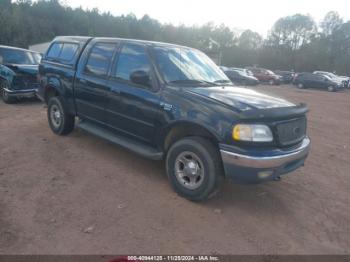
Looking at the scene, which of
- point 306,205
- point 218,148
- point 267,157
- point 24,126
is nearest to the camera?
point 267,157

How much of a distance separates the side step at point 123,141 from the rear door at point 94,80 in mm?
143

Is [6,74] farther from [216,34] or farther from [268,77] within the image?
[216,34]

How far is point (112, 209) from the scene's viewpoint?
3.81 metres

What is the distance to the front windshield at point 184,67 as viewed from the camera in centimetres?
450

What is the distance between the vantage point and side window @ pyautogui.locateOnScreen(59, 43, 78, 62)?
231 inches

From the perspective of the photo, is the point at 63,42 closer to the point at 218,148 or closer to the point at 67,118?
the point at 67,118

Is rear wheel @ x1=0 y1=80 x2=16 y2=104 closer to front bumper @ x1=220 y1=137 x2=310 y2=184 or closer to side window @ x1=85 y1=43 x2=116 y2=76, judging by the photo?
side window @ x1=85 y1=43 x2=116 y2=76

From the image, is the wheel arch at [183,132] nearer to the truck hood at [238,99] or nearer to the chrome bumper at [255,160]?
the chrome bumper at [255,160]

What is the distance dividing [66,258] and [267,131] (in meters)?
2.49

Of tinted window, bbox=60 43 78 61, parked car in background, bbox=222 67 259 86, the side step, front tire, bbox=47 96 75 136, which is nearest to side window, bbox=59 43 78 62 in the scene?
tinted window, bbox=60 43 78 61

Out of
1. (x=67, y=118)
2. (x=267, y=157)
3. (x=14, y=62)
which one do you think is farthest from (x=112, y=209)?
(x=14, y=62)

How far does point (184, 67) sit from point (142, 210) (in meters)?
2.17

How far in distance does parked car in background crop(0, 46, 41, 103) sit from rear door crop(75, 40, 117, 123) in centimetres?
509

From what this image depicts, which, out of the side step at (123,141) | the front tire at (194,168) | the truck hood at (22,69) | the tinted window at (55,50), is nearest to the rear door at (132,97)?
the side step at (123,141)
